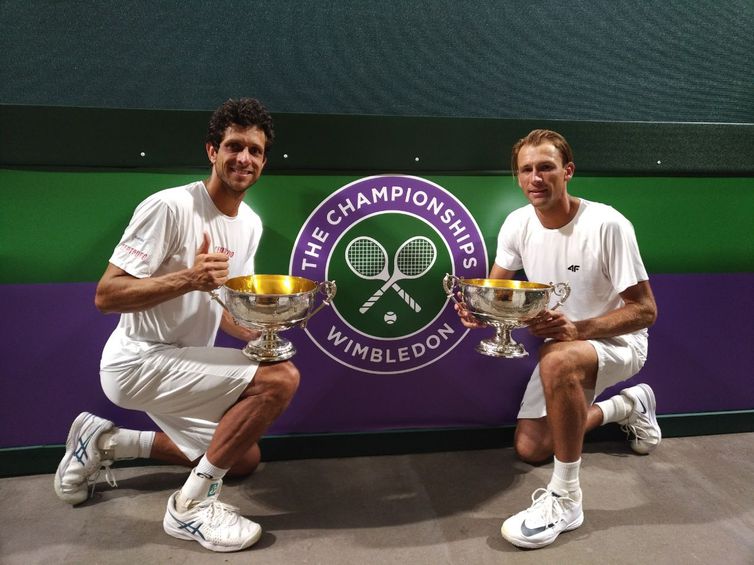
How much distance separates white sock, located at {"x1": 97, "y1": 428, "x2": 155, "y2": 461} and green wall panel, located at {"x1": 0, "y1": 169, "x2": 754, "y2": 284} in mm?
569

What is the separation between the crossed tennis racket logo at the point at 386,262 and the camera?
2.18 metres

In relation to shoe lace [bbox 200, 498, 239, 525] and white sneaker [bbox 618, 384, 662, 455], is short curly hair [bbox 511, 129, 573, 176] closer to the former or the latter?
white sneaker [bbox 618, 384, 662, 455]

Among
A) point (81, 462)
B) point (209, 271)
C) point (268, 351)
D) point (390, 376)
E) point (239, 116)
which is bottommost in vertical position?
point (81, 462)

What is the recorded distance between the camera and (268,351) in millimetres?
1713

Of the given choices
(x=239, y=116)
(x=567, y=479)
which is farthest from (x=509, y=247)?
(x=239, y=116)

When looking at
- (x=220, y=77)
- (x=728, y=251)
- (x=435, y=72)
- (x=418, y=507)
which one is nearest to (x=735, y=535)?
(x=418, y=507)

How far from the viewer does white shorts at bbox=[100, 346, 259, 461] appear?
170 centimetres

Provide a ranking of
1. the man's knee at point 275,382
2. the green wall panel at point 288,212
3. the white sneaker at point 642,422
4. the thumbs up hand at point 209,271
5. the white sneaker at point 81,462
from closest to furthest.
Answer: the thumbs up hand at point 209,271 → the man's knee at point 275,382 → the white sneaker at point 81,462 → the green wall panel at point 288,212 → the white sneaker at point 642,422

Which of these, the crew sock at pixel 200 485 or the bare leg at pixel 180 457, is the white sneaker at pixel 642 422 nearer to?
the bare leg at pixel 180 457

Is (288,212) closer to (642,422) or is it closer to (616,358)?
(616,358)

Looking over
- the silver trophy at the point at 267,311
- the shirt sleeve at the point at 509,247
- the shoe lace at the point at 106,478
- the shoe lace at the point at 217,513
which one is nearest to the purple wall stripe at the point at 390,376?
the shoe lace at the point at 106,478

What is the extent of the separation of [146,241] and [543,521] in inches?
58.1

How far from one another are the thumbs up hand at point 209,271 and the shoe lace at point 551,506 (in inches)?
47.2

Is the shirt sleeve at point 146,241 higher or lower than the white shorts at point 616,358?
higher
